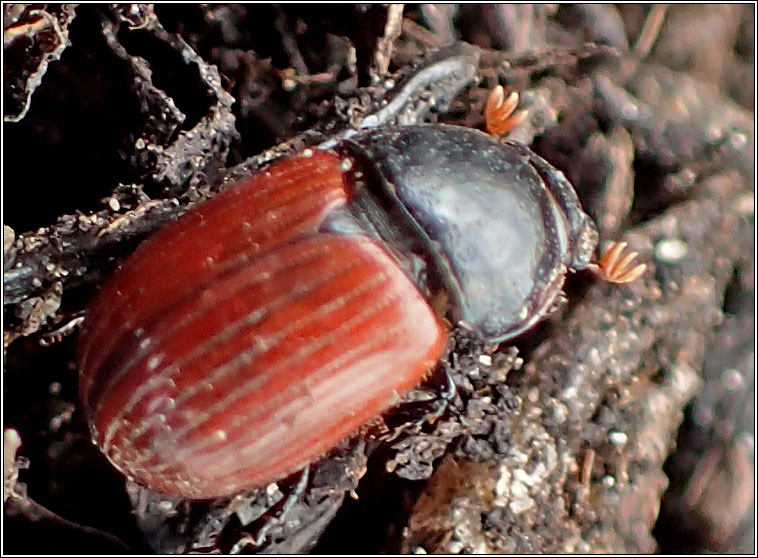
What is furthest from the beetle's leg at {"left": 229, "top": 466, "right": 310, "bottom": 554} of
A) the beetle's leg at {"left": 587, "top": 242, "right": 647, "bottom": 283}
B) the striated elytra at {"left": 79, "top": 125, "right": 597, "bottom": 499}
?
the beetle's leg at {"left": 587, "top": 242, "right": 647, "bottom": 283}

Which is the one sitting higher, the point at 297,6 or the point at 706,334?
the point at 297,6

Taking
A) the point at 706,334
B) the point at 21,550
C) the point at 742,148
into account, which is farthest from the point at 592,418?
the point at 21,550

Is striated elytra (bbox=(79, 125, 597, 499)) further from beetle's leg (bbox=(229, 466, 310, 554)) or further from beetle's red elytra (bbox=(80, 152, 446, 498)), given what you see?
beetle's leg (bbox=(229, 466, 310, 554))

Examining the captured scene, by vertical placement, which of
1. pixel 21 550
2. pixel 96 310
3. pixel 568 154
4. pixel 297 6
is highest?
pixel 297 6

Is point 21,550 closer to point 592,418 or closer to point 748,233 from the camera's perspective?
point 592,418

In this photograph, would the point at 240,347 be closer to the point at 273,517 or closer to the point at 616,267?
the point at 273,517

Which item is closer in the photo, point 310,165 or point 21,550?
point 310,165

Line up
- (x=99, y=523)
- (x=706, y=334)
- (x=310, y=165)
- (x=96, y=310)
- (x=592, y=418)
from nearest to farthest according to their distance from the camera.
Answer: (x=96, y=310)
(x=310, y=165)
(x=99, y=523)
(x=592, y=418)
(x=706, y=334)

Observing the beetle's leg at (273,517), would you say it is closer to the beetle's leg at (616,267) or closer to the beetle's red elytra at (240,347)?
the beetle's red elytra at (240,347)
